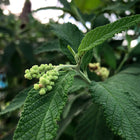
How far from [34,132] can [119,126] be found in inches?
9.0

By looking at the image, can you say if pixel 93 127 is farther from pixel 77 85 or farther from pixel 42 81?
pixel 42 81

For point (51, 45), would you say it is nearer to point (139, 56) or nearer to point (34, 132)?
point (139, 56)

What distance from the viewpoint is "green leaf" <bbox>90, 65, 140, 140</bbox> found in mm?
521

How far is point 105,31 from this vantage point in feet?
1.74

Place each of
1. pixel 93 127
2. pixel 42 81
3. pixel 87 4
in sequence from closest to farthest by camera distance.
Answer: pixel 42 81 < pixel 93 127 < pixel 87 4

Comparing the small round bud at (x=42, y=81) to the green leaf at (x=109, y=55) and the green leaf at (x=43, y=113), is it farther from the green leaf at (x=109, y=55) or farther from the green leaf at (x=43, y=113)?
the green leaf at (x=109, y=55)

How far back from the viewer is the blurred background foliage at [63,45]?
0.86 metres

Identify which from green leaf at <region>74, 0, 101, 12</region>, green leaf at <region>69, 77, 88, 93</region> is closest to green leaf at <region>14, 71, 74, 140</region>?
green leaf at <region>69, 77, 88, 93</region>

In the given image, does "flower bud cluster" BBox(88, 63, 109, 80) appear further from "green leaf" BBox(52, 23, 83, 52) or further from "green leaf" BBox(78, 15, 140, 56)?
"green leaf" BBox(78, 15, 140, 56)

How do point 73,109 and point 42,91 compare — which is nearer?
point 42,91

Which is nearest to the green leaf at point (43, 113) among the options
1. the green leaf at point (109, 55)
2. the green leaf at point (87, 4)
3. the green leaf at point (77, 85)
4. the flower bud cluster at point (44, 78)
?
the flower bud cluster at point (44, 78)

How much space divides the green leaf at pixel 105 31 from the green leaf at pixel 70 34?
0.18 m

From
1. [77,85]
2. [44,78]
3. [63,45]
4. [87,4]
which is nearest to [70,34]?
[63,45]

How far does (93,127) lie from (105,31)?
A: 516 millimetres
